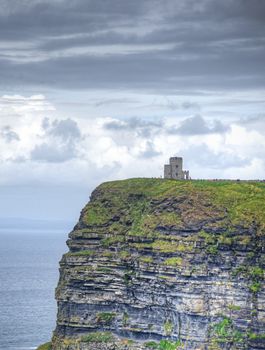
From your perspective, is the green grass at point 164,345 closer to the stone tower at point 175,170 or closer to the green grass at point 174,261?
the green grass at point 174,261

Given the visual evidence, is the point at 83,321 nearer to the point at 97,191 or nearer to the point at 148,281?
the point at 148,281

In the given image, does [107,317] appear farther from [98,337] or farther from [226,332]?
[226,332]

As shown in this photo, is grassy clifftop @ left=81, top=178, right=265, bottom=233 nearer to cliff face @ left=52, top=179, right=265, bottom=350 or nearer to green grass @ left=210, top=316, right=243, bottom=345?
cliff face @ left=52, top=179, right=265, bottom=350

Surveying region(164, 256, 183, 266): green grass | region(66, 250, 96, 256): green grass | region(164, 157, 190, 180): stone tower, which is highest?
region(164, 157, 190, 180): stone tower

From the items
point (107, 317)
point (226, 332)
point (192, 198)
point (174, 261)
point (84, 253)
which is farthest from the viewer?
point (84, 253)

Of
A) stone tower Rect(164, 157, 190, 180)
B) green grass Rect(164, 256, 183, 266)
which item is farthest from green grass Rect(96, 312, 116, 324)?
stone tower Rect(164, 157, 190, 180)

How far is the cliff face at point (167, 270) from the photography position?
5330 inches

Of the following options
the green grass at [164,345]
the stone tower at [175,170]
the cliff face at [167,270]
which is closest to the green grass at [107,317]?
the cliff face at [167,270]

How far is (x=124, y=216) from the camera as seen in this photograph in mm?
151375

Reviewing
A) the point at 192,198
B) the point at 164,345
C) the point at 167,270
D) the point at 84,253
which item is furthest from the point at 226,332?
the point at 84,253

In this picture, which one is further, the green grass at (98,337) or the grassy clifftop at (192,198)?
the green grass at (98,337)

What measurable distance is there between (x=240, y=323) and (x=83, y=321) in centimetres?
2342

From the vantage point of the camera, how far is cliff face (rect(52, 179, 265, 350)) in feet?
444

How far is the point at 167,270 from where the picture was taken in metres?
139
